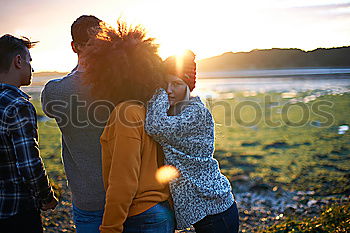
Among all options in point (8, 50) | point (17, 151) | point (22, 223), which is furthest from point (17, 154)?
point (8, 50)

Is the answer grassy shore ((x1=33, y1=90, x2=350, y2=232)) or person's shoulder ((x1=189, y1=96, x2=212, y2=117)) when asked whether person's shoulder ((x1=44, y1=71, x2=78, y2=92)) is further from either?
grassy shore ((x1=33, y1=90, x2=350, y2=232))

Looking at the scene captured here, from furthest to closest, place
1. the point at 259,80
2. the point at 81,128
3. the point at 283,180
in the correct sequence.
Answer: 1. the point at 259,80
2. the point at 283,180
3. the point at 81,128

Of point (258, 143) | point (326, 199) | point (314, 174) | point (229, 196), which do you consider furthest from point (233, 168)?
point (229, 196)

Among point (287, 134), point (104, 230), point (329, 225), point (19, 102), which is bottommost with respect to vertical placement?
point (287, 134)

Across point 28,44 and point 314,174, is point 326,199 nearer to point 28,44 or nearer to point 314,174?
point 314,174

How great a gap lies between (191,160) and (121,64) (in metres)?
0.60

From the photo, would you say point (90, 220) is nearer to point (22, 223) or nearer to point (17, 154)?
point (22, 223)

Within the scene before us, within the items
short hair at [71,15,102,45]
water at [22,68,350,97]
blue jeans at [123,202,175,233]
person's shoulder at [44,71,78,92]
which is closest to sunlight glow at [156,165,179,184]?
blue jeans at [123,202,175,233]

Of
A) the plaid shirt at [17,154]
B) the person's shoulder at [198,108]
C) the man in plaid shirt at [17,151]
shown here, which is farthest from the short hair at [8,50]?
the person's shoulder at [198,108]

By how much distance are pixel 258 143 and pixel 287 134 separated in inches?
88.3

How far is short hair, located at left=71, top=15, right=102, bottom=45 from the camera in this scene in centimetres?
189

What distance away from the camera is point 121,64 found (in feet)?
5.08

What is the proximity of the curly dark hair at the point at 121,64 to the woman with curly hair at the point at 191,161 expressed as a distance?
128 millimetres

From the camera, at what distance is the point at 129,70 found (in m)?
1.57
